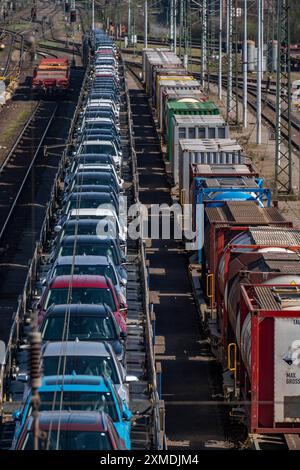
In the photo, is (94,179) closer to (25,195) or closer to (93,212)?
(93,212)

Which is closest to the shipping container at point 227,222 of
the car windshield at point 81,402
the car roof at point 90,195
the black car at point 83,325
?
the car roof at point 90,195

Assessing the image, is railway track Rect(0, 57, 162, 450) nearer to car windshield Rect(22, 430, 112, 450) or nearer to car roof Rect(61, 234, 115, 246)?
car roof Rect(61, 234, 115, 246)

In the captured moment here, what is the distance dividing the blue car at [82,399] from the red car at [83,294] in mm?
4725

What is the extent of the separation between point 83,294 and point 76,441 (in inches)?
286

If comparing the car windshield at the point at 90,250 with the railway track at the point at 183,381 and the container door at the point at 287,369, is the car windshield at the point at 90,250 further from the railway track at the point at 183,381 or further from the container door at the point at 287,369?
the container door at the point at 287,369

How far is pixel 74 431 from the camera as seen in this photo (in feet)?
47.0

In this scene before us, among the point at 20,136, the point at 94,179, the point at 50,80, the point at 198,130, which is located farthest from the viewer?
the point at 50,80

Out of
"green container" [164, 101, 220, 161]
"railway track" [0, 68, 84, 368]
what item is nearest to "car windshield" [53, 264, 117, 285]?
"railway track" [0, 68, 84, 368]

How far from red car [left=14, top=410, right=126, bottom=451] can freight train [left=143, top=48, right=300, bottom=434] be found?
416 cm

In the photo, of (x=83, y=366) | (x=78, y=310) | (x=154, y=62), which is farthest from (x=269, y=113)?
(x=83, y=366)

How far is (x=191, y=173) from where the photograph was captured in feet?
108

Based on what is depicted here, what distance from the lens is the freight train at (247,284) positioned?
18.4m

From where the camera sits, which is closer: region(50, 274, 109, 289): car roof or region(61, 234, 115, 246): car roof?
region(50, 274, 109, 289): car roof

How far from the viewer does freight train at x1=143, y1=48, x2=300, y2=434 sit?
18.4 meters
